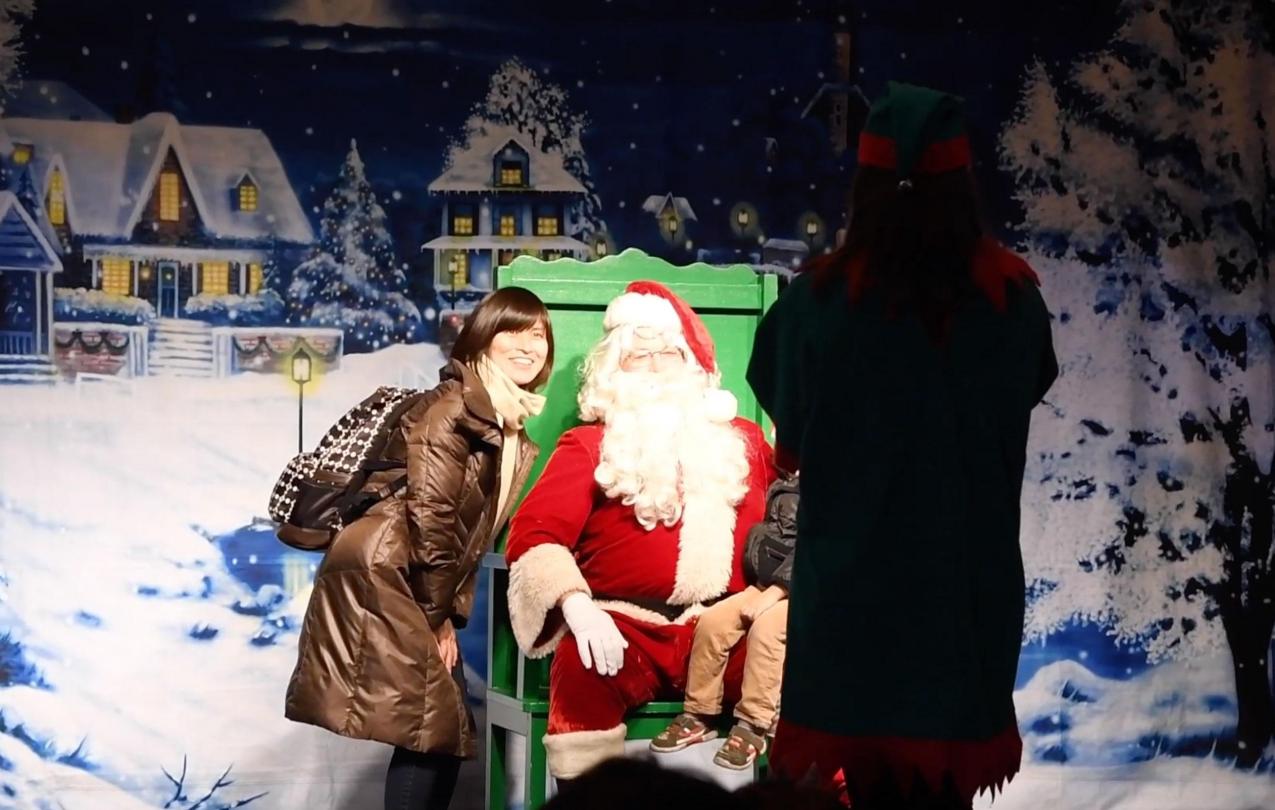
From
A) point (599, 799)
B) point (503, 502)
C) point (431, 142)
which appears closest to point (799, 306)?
point (599, 799)

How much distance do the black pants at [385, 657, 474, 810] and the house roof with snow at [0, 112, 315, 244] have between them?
5.00ft

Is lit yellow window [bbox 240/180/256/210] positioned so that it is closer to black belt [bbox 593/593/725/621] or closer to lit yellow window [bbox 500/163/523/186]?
lit yellow window [bbox 500/163/523/186]

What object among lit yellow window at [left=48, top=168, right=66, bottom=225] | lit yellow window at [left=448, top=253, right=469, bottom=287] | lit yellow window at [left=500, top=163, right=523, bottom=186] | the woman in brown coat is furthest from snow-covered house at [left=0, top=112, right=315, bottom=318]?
the woman in brown coat

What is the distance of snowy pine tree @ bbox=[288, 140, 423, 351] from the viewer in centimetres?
469

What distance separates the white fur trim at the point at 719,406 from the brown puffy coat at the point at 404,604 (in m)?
0.54

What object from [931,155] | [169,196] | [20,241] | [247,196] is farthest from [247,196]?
[931,155]

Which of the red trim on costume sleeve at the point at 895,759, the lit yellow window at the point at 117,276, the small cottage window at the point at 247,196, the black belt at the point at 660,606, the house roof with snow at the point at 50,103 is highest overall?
the house roof with snow at the point at 50,103

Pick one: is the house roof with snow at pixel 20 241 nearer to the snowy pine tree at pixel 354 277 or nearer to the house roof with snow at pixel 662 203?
the snowy pine tree at pixel 354 277

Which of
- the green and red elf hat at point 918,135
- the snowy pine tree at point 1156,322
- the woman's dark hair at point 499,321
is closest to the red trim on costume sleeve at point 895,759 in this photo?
the green and red elf hat at point 918,135

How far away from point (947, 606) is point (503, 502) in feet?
6.20

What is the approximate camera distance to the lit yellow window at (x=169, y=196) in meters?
4.64

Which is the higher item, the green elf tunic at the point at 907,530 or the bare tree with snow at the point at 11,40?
the bare tree with snow at the point at 11,40

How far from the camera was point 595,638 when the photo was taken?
12.0 ft

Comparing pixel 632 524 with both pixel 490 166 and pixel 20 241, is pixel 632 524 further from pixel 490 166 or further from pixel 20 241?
pixel 20 241
